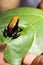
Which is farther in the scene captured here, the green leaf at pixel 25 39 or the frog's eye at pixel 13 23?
the frog's eye at pixel 13 23

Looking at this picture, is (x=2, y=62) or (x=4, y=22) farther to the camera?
(x=4, y=22)

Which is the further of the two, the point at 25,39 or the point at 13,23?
the point at 13,23

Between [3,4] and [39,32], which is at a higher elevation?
[39,32]

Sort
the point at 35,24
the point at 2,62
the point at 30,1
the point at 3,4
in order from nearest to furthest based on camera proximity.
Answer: the point at 2,62 → the point at 35,24 → the point at 30,1 → the point at 3,4

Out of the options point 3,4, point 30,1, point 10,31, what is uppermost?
point 10,31

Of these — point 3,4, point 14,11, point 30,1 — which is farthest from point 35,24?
point 3,4

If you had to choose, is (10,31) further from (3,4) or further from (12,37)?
(3,4)

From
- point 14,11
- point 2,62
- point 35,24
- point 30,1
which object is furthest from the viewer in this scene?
point 30,1

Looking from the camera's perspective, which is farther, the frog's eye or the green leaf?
the frog's eye
